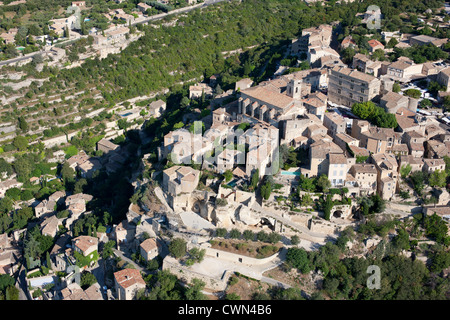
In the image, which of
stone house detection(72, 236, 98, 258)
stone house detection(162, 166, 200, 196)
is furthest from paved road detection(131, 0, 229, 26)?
stone house detection(72, 236, 98, 258)

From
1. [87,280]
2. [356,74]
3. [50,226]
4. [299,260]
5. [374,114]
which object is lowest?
[50,226]

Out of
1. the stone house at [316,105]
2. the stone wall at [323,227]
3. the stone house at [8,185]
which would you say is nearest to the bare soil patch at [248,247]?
the stone wall at [323,227]

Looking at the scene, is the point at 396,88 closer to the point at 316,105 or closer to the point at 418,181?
the point at 316,105

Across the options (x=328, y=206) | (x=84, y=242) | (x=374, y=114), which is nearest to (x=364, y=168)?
(x=328, y=206)

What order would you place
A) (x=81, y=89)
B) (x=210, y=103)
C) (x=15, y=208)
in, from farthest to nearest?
(x=81, y=89) < (x=210, y=103) < (x=15, y=208)

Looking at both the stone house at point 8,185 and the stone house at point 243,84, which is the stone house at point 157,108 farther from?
the stone house at point 8,185

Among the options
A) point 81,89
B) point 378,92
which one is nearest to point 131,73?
point 81,89

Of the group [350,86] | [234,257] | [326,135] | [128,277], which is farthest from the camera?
[350,86]

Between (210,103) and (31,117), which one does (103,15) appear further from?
(210,103)
